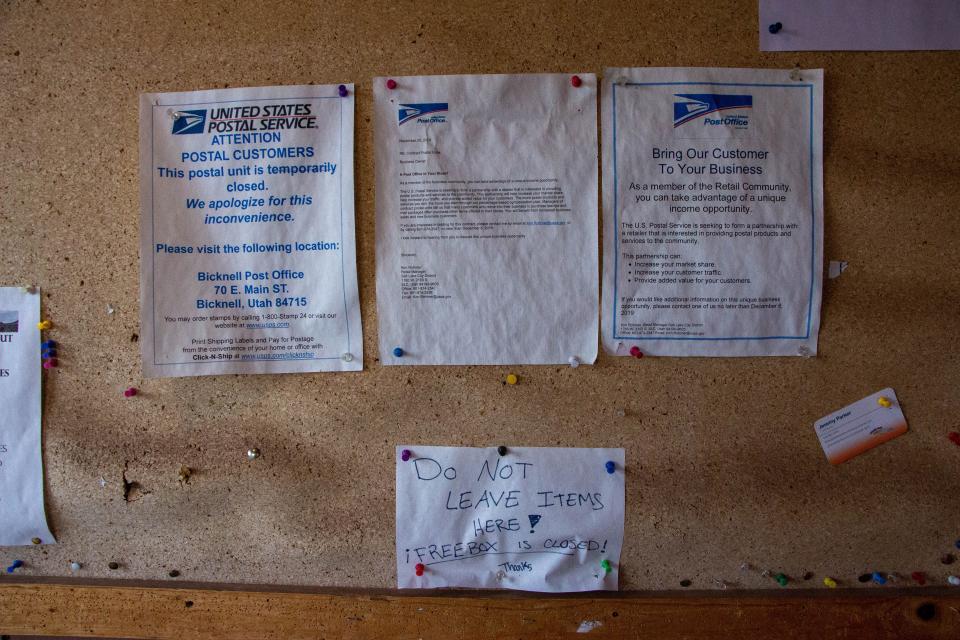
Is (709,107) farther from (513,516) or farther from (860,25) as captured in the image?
(513,516)

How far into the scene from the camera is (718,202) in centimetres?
63

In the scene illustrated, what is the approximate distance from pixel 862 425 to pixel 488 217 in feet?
2.06

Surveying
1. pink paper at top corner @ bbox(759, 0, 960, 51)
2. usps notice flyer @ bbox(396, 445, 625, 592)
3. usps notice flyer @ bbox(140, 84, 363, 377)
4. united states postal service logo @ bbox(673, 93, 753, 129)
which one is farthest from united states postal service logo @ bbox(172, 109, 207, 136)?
pink paper at top corner @ bbox(759, 0, 960, 51)

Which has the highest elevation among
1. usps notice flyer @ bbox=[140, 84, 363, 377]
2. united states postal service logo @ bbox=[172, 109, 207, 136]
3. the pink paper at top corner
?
the pink paper at top corner

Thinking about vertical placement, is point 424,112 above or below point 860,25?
below

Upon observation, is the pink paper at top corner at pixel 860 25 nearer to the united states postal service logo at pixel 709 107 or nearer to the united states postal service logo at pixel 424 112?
the united states postal service logo at pixel 709 107

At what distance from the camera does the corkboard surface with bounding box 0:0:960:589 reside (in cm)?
63

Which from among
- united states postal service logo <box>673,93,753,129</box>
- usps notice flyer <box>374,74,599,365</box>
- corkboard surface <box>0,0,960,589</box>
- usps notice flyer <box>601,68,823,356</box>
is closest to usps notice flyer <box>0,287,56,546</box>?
corkboard surface <box>0,0,960,589</box>

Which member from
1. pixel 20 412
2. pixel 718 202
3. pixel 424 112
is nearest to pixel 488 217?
pixel 424 112

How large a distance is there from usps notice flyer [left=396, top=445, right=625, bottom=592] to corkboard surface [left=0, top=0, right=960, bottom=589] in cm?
3

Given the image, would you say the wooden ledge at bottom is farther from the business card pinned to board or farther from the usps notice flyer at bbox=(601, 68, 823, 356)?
the usps notice flyer at bbox=(601, 68, 823, 356)

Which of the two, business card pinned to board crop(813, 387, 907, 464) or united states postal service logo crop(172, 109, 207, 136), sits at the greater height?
united states postal service logo crop(172, 109, 207, 136)

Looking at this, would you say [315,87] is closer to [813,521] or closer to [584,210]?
[584,210]

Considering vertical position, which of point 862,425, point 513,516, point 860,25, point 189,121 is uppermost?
point 860,25
